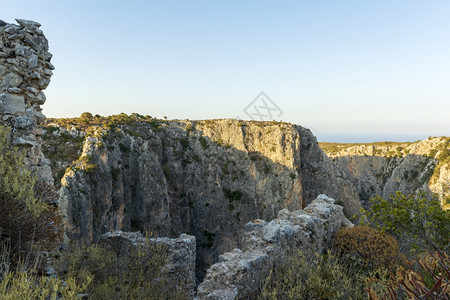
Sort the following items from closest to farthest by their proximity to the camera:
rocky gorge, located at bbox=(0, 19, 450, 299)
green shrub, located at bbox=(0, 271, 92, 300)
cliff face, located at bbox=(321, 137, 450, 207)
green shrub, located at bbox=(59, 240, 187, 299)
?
green shrub, located at bbox=(0, 271, 92, 300) < green shrub, located at bbox=(59, 240, 187, 299) < rocky gorge, located at bbox=(0, 19, 450, 299) < cliff face, located at bbox=(321, 137, 450, 207)

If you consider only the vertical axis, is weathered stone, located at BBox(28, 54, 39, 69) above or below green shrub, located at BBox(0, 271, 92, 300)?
above

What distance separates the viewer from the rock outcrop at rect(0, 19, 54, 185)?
6711mm

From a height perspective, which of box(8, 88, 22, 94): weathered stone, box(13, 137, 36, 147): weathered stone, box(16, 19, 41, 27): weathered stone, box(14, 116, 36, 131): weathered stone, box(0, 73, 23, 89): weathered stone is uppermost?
box(16, 19, 41, 27): weathered stone

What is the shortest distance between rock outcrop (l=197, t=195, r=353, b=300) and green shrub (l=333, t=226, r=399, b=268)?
868 millimetres

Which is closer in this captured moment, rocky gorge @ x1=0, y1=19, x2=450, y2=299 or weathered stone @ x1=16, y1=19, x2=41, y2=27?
weathered stone @ x1=16, y1=19, x2=41, y2=27

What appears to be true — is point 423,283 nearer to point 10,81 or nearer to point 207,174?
point 10,81

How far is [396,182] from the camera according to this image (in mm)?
59469

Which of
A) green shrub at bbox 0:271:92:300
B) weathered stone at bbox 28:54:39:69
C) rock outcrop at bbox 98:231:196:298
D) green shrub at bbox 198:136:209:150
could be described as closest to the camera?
green shrub at bbox 0:271:92:300

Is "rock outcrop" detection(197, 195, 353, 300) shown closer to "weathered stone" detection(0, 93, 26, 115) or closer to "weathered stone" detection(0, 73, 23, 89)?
"weathered stone" detection(0, 93, 26, 115)

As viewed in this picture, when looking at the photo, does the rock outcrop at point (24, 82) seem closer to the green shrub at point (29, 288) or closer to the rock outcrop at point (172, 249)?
the rock outcrop at point (172, 249)

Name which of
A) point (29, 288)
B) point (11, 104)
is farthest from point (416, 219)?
point (11, 104)

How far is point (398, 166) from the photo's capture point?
6156 cm

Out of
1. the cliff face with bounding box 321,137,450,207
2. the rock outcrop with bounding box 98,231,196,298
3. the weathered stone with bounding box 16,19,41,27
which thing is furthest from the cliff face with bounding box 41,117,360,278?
the weathered stone with bounding box 16,19,41,27

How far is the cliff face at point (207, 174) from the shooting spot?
3884 cm
